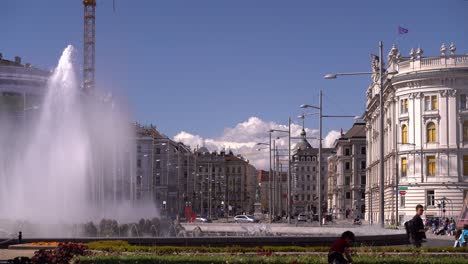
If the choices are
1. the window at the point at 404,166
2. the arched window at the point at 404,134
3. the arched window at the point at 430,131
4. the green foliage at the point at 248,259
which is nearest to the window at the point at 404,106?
the arched window at the point at 404,134

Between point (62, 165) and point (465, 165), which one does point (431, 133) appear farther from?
point (62, 165)

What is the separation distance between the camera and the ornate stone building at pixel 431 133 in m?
79.1

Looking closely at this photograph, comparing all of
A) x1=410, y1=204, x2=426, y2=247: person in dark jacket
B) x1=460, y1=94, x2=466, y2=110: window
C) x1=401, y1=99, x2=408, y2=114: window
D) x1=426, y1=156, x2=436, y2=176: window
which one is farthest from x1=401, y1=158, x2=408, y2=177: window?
x1=410, y1=204, x2=426, y2=247: person in dark jacket

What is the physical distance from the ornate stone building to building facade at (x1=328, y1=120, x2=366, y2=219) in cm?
5103

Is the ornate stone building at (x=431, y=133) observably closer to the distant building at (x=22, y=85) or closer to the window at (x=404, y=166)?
the window at (x=404, y=166)

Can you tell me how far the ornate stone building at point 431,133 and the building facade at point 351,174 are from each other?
51.0 m

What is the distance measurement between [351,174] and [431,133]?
68.6 metres

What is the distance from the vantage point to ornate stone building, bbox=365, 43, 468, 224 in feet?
260

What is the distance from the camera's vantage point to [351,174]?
14888 cm

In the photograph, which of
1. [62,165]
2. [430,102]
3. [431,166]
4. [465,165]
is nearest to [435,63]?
[430,102]

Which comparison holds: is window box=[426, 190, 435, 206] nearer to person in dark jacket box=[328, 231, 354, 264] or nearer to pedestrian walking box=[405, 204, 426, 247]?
pedestrian walking box=[405, 204, 426, 247]

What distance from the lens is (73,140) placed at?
52.2m

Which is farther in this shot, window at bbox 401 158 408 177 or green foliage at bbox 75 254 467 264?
window at bbox 401 158 408 177

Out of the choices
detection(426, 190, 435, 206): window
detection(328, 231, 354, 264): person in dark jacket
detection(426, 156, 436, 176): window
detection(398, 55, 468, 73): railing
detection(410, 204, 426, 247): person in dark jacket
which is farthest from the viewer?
detection(426, 156, 436, 176): window
